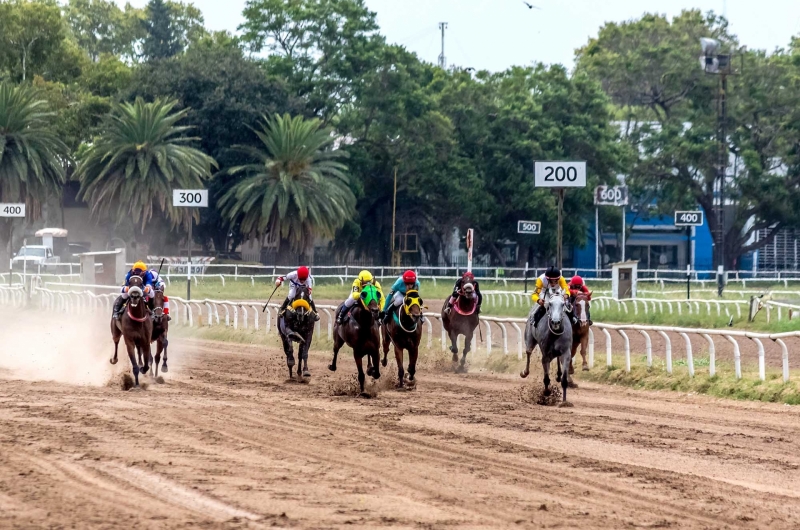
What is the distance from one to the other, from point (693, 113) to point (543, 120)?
26.7 feet

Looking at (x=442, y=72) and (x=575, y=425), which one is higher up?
(x=442, y=72)

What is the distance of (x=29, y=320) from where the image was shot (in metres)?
34.7

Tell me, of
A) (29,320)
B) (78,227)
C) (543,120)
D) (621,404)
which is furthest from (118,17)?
(621,404)

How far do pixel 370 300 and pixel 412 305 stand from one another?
108cm

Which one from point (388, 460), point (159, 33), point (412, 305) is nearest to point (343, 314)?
point (412, 305)

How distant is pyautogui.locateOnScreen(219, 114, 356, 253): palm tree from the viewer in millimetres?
55125

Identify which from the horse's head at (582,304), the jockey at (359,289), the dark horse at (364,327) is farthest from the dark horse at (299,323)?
the horse's head at (582,304)

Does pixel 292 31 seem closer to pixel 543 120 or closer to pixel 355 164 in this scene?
pixel 355 164

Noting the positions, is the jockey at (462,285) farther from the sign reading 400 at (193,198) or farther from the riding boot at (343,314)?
the sign reading 400 at (193,198)

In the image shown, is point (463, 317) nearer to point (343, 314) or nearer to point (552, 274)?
point (343, 314)

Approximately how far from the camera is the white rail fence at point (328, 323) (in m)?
19.1

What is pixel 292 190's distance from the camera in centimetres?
5528

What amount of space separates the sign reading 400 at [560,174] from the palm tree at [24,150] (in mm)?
40314

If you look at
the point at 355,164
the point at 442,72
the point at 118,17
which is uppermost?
the point at 118,17
